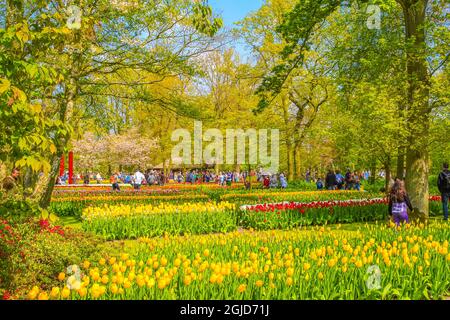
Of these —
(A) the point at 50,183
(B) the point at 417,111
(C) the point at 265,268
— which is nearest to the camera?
(C) the point at 265,268

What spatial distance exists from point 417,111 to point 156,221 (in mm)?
7165

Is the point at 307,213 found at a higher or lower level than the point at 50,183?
lower

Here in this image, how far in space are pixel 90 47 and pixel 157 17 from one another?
2154 mm

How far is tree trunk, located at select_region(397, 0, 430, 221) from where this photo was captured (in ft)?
35.2

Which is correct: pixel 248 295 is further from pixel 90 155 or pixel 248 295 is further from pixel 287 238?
pixel 90 155

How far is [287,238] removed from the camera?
6676 mm

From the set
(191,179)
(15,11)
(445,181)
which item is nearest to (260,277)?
(15,11)

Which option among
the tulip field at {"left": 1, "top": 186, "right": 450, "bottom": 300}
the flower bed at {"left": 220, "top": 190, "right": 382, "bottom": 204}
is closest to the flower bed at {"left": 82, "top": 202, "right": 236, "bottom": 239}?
the tulip field at {"left": 1, "top": 186, "right": 450, "bottom": 300}

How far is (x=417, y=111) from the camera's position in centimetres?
1092

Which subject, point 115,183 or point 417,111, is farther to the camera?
point 115,183

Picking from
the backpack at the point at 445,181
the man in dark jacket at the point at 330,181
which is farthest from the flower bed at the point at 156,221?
the man in dark jacket at the point at 330,181

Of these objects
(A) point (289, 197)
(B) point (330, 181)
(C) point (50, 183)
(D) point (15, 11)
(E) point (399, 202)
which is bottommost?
(A) point (289, 197)

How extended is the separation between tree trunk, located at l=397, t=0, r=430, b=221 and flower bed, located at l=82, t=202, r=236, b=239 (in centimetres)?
500

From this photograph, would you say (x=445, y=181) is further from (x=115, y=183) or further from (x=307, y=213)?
(x=115, y=183)
